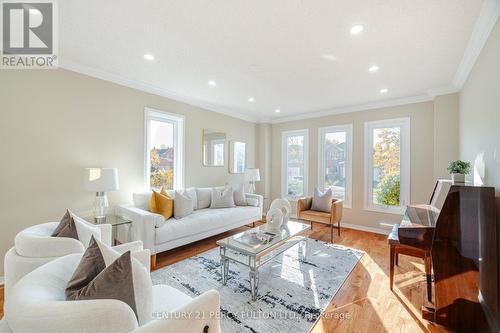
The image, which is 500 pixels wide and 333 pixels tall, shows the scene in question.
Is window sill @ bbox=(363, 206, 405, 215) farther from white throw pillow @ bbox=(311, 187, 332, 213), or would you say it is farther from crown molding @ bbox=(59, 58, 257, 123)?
crown molding @ bbox=(59, 58, 257, 123)

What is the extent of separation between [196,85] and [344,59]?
219cm

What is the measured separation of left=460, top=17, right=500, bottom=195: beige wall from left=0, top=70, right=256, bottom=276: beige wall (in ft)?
13.7

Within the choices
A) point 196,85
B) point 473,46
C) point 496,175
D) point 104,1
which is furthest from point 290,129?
point 104,1

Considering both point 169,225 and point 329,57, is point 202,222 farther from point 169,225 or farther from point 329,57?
point 329,57

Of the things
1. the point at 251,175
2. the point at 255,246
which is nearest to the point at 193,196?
the point at 251,175

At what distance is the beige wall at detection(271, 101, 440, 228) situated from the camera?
3.79 meters

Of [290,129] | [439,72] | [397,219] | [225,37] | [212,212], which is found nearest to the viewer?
[225,37]

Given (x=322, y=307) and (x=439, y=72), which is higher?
(x=439, y=72)

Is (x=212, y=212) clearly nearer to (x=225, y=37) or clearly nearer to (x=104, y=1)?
(x=225, y=37)

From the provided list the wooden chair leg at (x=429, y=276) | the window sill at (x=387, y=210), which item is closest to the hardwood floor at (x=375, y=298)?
the wooden chair leg at (x=429, y=276)

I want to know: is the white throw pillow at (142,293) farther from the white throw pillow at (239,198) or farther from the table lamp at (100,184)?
the white throw pillow at (239,198)

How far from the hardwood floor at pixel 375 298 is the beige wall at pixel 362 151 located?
113cm

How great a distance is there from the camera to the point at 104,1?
1.70m

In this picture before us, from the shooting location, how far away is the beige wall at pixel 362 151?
149 inches
